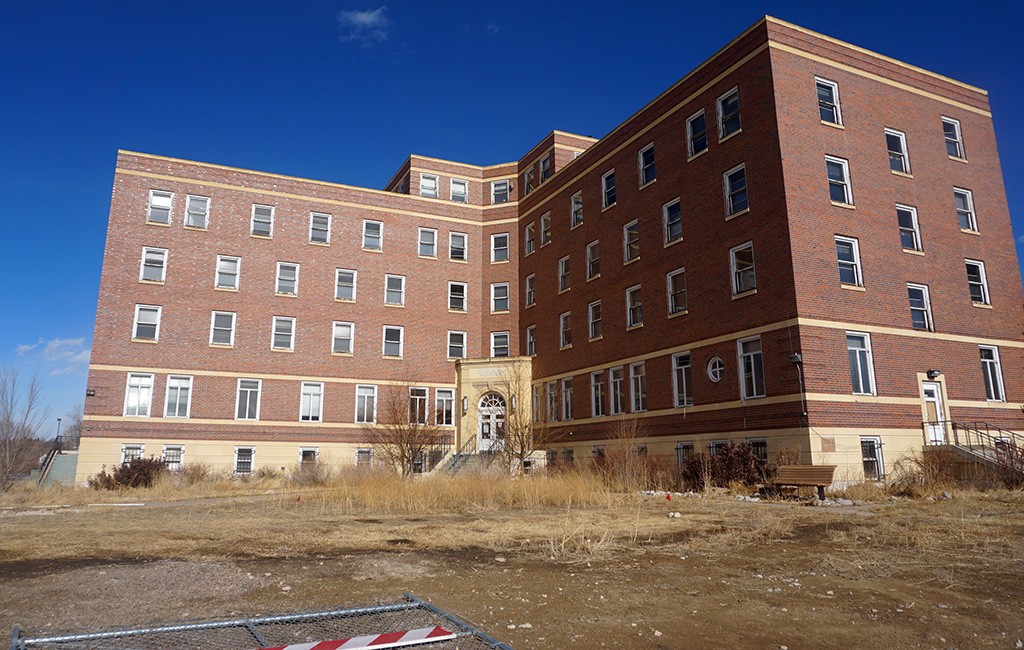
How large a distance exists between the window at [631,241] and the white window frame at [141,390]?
23340mm

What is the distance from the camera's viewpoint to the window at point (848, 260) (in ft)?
77.0

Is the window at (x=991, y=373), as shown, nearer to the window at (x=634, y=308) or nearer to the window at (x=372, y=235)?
the window at (x=634, y=308)

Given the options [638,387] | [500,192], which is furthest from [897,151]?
[500,192]

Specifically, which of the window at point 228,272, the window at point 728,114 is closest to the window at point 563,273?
the window at point 728,114

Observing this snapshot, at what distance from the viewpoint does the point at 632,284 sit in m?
30.4

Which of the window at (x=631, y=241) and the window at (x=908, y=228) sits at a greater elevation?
the window at (x=631, y=241)

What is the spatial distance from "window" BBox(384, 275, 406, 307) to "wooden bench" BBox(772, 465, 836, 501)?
78.8 feet

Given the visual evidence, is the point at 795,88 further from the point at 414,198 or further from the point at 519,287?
the point at 414,198

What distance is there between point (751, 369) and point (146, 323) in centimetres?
2805

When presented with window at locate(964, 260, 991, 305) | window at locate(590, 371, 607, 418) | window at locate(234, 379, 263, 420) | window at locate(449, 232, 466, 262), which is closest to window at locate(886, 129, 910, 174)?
window at locate(964, 260, 991, 305)

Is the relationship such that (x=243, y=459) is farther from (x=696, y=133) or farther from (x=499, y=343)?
(x=696, y=133)

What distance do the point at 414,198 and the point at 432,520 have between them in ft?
94.1

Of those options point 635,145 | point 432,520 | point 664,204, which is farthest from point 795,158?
point 432,520

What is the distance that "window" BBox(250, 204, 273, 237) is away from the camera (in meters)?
36.3
